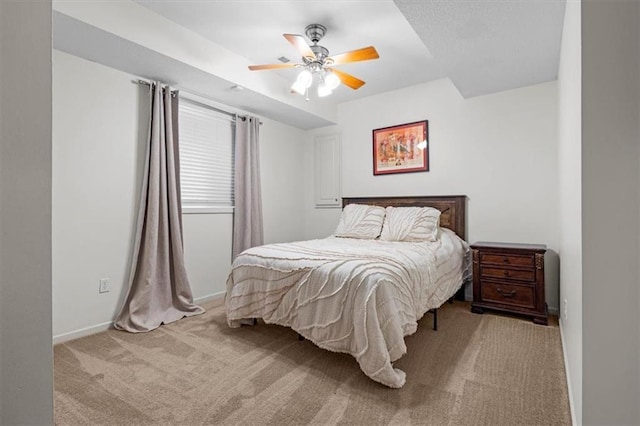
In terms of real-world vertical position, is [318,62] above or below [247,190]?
above

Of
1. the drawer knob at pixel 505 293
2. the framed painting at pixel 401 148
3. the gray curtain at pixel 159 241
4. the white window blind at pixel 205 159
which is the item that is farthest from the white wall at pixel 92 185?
the drawer knob at pixel 505 293

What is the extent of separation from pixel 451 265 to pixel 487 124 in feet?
5.38

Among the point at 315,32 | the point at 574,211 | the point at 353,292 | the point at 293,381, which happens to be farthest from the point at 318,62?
the point at 293,381

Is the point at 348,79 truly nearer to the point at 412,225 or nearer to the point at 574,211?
the point at 412,225

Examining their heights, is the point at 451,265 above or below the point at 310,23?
below

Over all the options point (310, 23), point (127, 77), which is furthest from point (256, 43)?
point (127, 77)

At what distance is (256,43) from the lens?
297cm

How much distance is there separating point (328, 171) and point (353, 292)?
303 centimetres

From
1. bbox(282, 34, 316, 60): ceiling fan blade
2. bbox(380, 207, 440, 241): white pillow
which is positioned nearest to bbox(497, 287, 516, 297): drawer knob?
bbox(380, 207, 440, 241): white pillow

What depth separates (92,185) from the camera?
2.68 m
